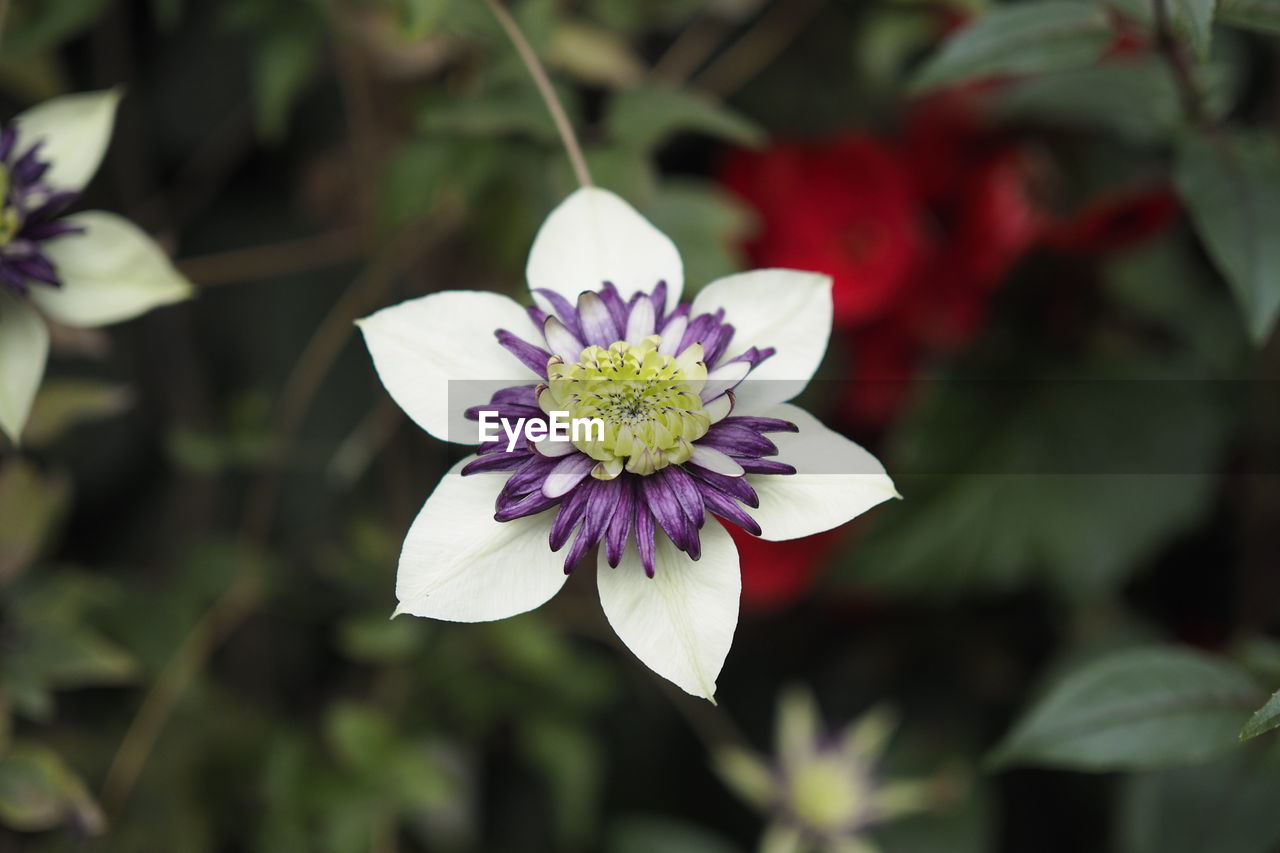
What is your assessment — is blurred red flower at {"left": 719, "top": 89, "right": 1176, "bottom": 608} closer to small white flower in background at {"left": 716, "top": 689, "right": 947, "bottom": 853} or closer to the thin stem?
small white flower in background at {"left": 716, "top": 689, "right": 947, "bottom": 853}

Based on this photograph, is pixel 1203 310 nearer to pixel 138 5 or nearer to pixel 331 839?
pixel 331 839

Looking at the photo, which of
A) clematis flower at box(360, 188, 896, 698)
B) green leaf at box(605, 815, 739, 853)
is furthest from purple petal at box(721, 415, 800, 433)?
green leaf at box(605, 815, 739, 853)

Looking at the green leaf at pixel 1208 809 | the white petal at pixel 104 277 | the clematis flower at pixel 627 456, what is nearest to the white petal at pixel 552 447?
the clematis flower at pixel 627 456

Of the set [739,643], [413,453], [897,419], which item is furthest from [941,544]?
[413,453]

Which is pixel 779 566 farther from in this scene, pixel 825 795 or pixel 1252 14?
pixel 1252 14

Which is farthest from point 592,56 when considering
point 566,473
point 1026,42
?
point 566,473
